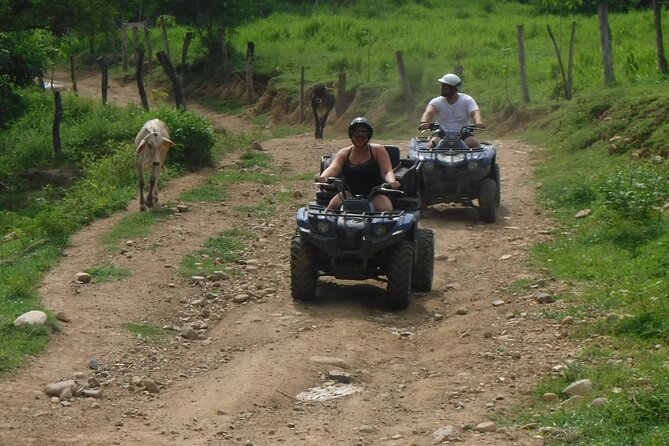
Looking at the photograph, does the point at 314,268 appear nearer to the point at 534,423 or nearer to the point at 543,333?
the point at 543,333

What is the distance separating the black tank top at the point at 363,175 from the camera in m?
11.6

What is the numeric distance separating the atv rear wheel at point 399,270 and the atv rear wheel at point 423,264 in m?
0.68

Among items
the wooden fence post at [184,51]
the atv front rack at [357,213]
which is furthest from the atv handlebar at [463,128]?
the wooden fence post at [184,51]

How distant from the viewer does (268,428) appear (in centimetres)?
773

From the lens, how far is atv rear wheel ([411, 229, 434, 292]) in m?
11.5

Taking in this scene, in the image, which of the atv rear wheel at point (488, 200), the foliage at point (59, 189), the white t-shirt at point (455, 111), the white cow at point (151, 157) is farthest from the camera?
the white cow at point (151, 157)

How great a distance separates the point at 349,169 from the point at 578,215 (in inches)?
172

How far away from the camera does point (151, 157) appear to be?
649 inches

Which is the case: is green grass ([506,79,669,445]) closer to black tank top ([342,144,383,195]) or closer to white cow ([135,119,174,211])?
black tank top ([342,144,383,195])

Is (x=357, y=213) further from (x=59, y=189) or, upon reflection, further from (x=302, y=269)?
(x=59, y=189)

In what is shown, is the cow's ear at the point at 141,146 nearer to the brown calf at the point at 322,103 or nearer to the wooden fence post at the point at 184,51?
the brown calf at the point at 322,103

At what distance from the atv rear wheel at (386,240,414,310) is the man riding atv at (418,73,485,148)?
4953mm

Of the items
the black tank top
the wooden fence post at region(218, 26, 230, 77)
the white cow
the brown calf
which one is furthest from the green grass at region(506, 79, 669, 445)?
the wooden fence post at region(218, 26, 230, 77)

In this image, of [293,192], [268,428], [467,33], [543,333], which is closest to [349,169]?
[543,333]
